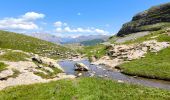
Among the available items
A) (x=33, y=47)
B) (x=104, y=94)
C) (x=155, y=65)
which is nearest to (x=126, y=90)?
(x=104, y=94)

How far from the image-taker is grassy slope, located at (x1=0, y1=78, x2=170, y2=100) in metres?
36.2

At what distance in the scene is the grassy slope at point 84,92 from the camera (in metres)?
36.2

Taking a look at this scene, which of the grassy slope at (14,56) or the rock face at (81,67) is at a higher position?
the grassy slope at (14,56)

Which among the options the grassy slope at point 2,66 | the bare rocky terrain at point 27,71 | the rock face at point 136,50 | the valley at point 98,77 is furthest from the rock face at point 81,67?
the grassy slope at point 2,66

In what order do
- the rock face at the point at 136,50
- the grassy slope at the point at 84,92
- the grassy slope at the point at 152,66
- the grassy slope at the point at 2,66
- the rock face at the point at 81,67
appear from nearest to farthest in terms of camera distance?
the grassy slope at the point at 84,92 < the grassy slope at the point at 2,66 < the grassy slope at the point at 152,66 < the rock face at the point at 81,67 < the rock face at the point at 136,50

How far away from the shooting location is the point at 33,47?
154 meters

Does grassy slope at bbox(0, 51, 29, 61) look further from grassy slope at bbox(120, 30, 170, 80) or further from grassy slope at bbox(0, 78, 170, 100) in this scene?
grassy slope at bbox(120, 30, 170, 80)

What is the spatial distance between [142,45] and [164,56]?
15.8 meters

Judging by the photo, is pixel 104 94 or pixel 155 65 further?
pixel 155 65

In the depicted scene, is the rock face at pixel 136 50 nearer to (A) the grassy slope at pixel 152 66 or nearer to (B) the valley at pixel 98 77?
(B) the valley at pixel 98 77

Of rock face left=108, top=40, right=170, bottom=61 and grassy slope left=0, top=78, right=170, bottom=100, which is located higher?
rock face left=108, top=40, right=170, bottom=61

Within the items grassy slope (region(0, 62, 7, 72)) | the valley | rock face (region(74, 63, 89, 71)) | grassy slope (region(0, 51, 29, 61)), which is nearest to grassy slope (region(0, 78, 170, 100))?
the valley

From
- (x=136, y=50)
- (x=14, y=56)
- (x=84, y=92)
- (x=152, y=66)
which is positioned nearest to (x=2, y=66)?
(x=14, y=56)

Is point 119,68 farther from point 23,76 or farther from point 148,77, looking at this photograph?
point 23,76
